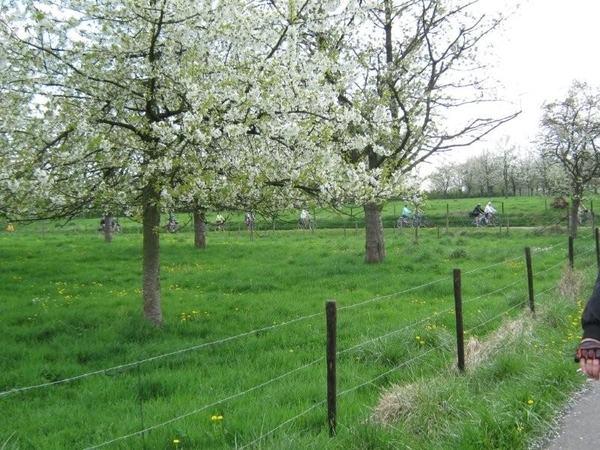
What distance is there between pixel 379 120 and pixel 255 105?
3619 mm

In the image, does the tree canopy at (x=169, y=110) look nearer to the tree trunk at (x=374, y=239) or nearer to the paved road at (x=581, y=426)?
the paved road at (x=581, y=426)

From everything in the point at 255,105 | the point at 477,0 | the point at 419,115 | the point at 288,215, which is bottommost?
the point at 288,215

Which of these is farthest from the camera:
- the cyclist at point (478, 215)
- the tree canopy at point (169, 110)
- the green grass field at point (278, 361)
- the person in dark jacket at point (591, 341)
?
the cyclist at point (478, 215)

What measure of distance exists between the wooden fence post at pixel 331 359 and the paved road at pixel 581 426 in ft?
5.80

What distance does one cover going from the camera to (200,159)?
8.34 metres

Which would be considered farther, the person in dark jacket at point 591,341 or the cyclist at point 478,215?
the cyclist at point 478,215

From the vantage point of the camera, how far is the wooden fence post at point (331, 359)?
196 inches

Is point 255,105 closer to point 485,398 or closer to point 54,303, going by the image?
point 485,398

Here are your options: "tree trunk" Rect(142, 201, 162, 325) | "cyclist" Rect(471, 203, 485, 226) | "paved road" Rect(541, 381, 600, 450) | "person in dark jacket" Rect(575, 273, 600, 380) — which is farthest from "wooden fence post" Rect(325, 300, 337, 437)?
"cyclist" Rect(471, 203, 485, 226)

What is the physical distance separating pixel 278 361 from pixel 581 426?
391cm

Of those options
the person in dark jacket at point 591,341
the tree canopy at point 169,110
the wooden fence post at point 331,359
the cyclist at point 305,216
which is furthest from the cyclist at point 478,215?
the person in dark jacket at point 591,341

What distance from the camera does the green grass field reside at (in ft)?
17.1

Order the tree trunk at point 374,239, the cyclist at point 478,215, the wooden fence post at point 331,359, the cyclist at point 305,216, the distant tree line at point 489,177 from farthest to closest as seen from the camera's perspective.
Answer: the distant tree line at point 489,177 → the cyclist at point 478,215 → the tree trunk at point 374,239 → the cyclist at point 305,216 → the wooden fence post at point 331,359

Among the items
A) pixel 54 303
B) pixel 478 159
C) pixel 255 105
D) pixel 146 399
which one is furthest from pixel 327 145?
pixel 478 159
